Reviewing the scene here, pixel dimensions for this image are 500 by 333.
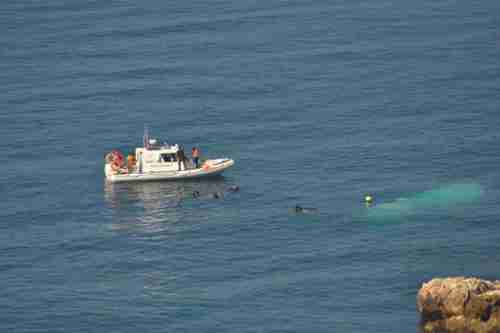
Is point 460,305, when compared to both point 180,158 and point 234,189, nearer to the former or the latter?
point 234,189

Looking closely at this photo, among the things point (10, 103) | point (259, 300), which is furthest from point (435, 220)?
point (10, 103)

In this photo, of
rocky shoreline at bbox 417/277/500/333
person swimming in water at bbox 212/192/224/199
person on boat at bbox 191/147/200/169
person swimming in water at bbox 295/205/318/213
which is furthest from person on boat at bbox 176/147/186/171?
rocky shoreline at bbox 417/277/500/333

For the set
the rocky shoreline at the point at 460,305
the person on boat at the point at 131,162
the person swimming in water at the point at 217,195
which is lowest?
the rocky shoreline at the point at 460,305

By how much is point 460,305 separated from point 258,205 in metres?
38.0

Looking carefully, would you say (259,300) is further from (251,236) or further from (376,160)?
(376,160)

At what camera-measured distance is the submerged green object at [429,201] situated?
14900cm

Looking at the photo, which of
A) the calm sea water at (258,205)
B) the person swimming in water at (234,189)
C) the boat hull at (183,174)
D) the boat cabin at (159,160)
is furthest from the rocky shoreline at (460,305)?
the boat cabin at (159,160)

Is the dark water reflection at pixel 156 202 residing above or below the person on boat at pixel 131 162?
below

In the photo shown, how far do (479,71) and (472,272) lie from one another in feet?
217

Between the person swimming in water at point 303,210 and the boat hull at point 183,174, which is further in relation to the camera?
the boat hull at point 183,174

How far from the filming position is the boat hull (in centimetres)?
16250

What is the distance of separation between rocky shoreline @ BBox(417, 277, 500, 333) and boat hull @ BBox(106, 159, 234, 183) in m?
45.1

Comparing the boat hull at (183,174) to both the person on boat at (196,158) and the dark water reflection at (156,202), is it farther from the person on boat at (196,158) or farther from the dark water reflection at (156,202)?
the person on boat at (196,158)

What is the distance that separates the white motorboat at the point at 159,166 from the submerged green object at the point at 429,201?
68.9 ft
